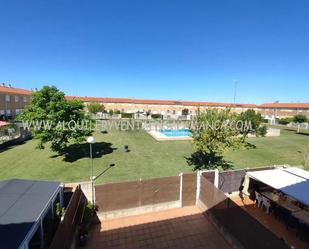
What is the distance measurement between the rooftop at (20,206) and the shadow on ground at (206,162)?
986cm

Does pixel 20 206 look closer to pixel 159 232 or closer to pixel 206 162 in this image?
pixel 159 232

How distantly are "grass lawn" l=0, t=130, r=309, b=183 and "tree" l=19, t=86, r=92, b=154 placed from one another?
6.22ft

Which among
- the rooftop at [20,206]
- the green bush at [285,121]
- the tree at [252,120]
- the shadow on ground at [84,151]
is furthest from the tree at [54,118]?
the green bush at [285,121]

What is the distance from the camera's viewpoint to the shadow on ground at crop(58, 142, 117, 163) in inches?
650

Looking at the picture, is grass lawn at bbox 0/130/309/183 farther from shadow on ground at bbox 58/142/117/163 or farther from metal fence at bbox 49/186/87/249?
metal fence at bbox 49/186/87/249

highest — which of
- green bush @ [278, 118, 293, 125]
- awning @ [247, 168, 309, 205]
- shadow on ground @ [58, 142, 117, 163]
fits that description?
green bush @ [278, 118, 293, 125]

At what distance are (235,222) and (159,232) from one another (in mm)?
3049

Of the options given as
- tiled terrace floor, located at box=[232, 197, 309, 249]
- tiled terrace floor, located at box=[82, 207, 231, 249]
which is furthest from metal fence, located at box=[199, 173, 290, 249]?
tiled terrace floor, located at box=[232, 197, 309, 249]

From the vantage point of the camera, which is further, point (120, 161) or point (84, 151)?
point (84, 151)

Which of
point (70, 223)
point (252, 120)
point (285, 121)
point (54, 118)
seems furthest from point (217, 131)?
point (285, 121)

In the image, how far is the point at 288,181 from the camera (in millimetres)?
9234

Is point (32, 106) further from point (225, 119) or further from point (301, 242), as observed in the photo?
point (301, 242)

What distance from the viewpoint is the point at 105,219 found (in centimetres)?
910

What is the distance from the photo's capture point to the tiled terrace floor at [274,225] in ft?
25.9
